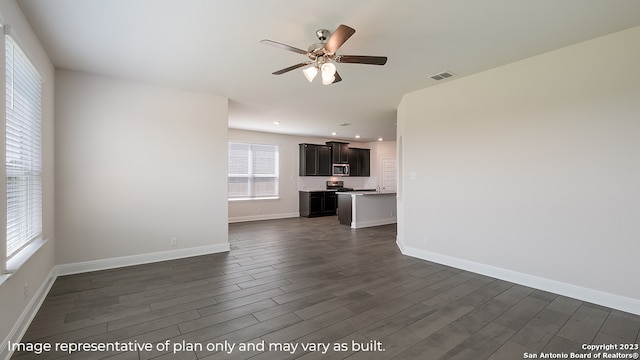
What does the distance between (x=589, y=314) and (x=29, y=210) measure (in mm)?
5391

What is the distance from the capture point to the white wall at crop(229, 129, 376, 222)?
26.5 feet

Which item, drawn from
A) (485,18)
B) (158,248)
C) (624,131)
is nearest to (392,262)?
(624,131)

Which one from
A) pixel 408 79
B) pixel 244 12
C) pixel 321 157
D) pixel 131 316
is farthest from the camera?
pixel 321 157

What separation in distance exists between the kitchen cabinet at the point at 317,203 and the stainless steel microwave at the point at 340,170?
0.86 m

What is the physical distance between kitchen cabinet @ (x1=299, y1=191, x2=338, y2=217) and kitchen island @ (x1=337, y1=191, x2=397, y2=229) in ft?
4.85

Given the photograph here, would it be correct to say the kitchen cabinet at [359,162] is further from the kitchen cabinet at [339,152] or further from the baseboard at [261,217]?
the baseboard at [261,217]

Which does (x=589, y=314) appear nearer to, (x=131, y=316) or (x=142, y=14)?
(x=131, y=316)

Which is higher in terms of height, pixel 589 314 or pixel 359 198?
pixel 359 198

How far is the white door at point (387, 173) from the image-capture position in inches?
412

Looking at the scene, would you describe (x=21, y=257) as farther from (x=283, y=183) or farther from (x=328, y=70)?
(x=283, y=183)

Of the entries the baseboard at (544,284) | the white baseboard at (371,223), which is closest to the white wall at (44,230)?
Result: the baseboard at (544,284)

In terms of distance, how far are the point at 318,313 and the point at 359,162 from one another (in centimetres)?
795

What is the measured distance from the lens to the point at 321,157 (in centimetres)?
932

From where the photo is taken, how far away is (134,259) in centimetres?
405
